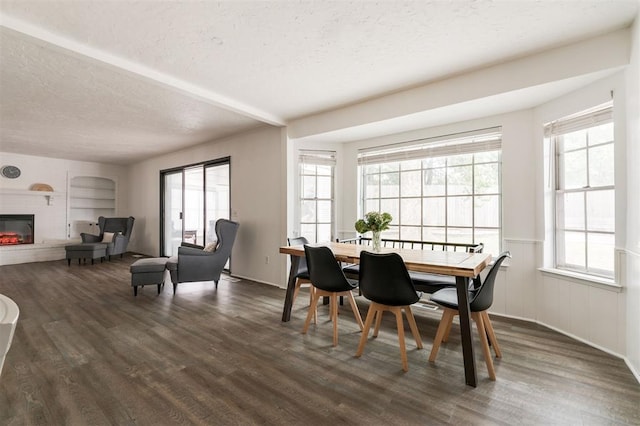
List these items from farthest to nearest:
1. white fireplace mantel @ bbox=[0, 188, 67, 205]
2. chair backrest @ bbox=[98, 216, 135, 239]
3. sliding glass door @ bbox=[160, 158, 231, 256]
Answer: chair backrest @ bbox=[98, 216, 135, 239] < white fireplace mantel @ bbox=[0, 188, 67, 205] < sliding glass door @ bbox=[160, 158, 231, 256]

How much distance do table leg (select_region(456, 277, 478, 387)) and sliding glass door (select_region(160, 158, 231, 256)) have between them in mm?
4319

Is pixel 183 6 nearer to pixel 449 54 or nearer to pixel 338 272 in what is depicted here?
pixel 449 54

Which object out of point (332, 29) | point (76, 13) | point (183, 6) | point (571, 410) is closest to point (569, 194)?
point (571, 410)

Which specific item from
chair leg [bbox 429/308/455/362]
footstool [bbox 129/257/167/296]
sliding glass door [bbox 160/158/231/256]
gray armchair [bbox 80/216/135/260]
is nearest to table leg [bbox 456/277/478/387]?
chair leg [bbox 429/308/455/362]

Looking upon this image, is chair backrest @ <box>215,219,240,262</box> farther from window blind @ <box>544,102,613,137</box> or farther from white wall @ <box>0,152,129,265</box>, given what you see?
white wall @ <box>0,152,129,265</box>

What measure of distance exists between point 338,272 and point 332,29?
1.96 m

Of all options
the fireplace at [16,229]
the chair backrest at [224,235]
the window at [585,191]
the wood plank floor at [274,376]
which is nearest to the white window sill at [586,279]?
the window at [585,191]

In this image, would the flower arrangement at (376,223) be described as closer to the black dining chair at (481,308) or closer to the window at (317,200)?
the black dining chair at (481,308)

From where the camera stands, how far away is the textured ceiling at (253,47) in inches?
77.2

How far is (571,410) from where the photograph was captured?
1717 millimetres

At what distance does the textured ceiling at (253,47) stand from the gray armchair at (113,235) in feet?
11.4

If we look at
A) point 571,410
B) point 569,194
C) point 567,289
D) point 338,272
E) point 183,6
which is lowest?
point 571,410

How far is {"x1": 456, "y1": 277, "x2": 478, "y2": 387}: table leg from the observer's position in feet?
6.42

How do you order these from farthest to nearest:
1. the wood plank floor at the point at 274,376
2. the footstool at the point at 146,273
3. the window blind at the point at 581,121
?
1. the footstool at the point at 146,273
2. the window blind at the point at 581,121
3. the wood plank floor at the point at 274,376
